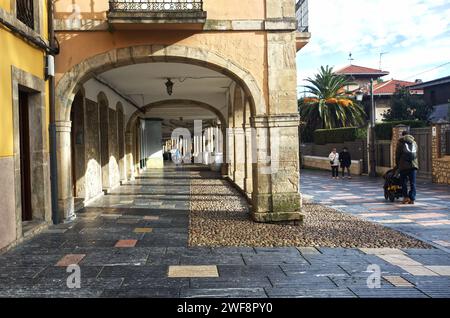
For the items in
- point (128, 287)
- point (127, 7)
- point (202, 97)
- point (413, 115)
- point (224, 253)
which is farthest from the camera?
point (413, 115)

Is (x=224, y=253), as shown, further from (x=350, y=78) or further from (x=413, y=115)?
(x=350, y=78)

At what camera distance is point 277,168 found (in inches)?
342

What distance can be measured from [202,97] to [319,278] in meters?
14.2

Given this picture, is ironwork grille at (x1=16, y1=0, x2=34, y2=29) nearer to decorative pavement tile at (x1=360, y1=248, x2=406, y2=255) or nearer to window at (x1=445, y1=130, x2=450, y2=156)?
decorative pavement tile at (x1=360, y1=248, x2=406, y2=255)

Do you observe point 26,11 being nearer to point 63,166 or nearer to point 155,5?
point 155,5

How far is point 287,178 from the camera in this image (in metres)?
8.72

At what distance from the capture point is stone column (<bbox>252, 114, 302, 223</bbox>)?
28.3 ft

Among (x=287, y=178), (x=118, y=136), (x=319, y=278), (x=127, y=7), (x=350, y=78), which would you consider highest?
(x=350, y=78)

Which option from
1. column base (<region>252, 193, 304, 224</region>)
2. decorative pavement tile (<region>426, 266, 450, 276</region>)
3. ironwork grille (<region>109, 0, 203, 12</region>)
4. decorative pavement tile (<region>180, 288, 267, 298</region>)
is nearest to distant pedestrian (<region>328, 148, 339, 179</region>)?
column base (<region>252, 193, 304, 224</region>)

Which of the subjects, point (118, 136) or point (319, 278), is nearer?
point (319, 278)

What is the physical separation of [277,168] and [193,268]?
3.60 metres

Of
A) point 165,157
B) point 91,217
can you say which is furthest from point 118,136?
point 165,157

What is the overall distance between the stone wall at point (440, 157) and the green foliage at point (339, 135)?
6.61 m
